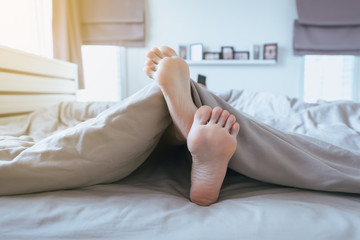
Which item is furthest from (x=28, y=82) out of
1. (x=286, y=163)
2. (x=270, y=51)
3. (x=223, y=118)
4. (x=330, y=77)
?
(x=330, y=77)

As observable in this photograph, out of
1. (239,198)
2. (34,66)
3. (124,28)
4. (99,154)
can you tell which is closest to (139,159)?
(99,154)

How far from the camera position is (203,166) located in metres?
0.46

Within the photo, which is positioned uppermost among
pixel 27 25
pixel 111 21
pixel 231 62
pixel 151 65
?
pixel 111 21

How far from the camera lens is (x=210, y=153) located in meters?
0.45

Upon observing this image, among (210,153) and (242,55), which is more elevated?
(242,55)

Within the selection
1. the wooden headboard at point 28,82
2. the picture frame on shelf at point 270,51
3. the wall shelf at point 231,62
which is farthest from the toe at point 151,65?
the picture frame on shelf at point 270,51

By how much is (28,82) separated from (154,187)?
1283 millimetres

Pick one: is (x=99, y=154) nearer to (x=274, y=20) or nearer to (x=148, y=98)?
(x=148, y=98)

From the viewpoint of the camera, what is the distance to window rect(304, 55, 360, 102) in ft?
9.53

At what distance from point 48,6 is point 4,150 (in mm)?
2278

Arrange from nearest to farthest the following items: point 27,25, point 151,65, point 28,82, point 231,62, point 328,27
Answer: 1. point 151,65
2. point 28,82
3. point 27,25
4. point 328,27
5. point 231,62

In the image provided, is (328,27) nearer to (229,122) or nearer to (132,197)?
(229,122)

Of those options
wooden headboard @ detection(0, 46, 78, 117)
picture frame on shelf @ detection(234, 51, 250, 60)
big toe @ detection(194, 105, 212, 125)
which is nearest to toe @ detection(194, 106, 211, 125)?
big toe @ detection(194, 105, 212, 125)

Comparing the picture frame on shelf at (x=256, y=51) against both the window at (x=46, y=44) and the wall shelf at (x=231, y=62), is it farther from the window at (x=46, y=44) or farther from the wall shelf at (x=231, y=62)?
the window at (x=46, y=44)
